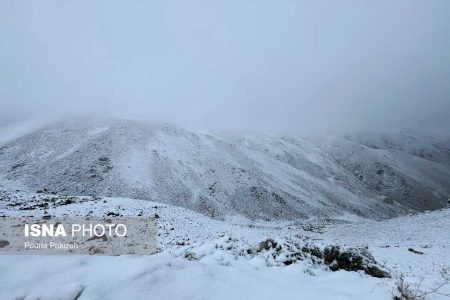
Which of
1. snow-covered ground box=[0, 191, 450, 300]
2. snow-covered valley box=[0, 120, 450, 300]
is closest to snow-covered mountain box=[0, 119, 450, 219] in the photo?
snow-covered valley box=[0, 120, 450, 300]

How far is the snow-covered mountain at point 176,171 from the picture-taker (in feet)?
174

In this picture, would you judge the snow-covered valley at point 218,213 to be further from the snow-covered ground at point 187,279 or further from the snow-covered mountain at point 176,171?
the snow-covered mountain at point 176,171

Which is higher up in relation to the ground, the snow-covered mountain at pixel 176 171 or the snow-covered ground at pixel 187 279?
the snow-covered ground at pixel 187 279

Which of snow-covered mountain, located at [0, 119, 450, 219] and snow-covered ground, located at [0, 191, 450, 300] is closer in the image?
snow-covered ground, located at [0, 191, 450, 300]

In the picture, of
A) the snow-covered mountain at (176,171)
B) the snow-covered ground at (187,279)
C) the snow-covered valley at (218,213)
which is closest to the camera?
the snow-covered ground at (187,279)

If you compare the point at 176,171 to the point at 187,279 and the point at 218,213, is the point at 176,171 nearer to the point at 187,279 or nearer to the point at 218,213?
the point at 218,213

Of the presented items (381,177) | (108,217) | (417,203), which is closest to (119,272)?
(108,217)

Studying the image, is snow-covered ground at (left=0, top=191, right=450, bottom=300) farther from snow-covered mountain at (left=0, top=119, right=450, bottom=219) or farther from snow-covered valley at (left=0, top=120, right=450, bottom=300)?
snow-covered mountain at (left=0, top=119, right=450, bottom=219)

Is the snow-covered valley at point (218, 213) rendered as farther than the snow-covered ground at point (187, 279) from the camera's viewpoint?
Yes

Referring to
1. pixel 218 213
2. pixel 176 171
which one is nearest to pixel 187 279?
pixel 218 213

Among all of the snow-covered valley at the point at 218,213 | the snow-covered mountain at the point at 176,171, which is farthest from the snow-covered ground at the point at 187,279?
the snow-covered mountain at the point at 176,171

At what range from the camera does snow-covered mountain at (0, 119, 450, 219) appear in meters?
53.0

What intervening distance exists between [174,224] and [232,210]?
27.6 meters

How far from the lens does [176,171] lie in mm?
Result: 61281
